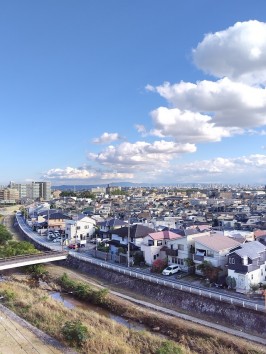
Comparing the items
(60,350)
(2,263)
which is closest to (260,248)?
(60,350)

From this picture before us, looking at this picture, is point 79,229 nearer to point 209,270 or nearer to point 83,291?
point 83,291

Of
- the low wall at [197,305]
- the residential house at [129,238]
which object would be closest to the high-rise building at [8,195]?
the residential house at [129,238]

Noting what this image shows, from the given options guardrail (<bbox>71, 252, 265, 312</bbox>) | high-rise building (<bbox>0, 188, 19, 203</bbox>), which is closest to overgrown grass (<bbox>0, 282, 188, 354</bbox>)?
guardrail (<bbox>71, 252, 265, 312</bbox>)

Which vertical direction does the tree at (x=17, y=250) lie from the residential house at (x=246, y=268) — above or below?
below

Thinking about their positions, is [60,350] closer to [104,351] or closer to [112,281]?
[104,351]

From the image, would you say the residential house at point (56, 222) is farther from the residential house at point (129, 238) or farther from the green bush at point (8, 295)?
the green bush at point (8, 295)

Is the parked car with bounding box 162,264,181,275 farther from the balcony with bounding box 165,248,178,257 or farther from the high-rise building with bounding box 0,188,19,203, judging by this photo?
the high-rise building with bounding box 0,188,19,203
